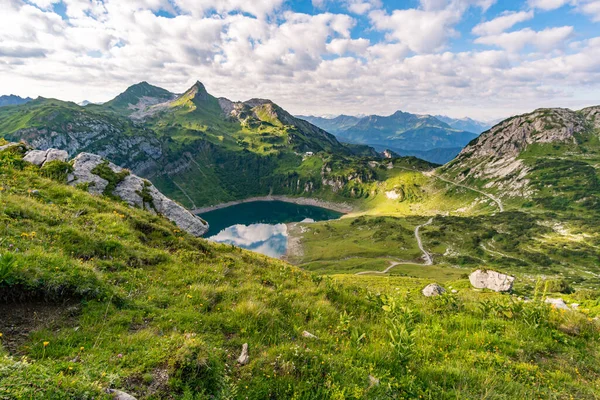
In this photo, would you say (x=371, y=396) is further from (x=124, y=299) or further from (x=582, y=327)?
(x=582, y=327)

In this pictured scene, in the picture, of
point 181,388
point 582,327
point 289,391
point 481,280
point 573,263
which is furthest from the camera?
point 573,263

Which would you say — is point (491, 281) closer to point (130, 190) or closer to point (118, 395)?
point (130, 190)

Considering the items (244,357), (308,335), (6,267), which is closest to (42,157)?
(6,267)

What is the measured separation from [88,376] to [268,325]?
5.04 m

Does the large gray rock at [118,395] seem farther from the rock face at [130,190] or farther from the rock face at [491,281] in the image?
the rock face at [491,281]

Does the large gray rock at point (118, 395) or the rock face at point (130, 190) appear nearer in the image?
the large gray rock at point (118, 395)

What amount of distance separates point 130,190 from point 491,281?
72474 millimetres

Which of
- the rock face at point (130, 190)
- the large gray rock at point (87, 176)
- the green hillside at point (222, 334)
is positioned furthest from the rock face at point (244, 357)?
the large gray rock at point (87, 176)

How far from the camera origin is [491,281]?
208 feet

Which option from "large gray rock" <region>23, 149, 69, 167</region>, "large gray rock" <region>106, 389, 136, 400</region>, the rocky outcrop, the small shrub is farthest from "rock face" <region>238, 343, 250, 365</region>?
"large gray rock" <region>23, 149, 69, 167</region>

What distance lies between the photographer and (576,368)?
8.38 m

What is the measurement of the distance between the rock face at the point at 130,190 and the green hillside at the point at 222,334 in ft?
30.0

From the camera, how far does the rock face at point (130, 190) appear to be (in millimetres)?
23000

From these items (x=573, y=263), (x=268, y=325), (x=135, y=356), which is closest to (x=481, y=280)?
(x=268, y=325)
